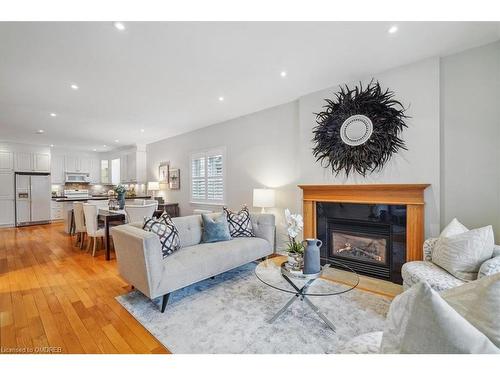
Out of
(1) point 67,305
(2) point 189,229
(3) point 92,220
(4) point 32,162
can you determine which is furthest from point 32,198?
(2) point 189,229

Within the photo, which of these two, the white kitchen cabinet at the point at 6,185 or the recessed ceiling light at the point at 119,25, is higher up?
the recessed ceiling light at the point at 119,25

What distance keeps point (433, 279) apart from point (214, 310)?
→ 6.27ft

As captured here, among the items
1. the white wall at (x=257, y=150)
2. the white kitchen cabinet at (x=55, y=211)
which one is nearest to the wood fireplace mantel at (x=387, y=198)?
the white wall at (x=257, y=150)

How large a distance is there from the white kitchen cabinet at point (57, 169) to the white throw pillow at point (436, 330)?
9.96m

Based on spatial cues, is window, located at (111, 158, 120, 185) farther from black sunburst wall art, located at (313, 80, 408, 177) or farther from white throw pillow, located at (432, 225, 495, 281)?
white throw pillow, located at (432, 225, 495, 281)

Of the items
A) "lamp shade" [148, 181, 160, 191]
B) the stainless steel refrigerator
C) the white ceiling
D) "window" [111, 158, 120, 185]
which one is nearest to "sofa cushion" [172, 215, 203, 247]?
the white ceiling

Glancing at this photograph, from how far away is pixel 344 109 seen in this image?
3.05 m

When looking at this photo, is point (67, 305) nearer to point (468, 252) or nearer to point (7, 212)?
point (468, 252)

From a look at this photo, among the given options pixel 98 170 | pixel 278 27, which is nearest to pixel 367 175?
pixel 278 27

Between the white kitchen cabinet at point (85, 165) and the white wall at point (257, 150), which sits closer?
the white wall at point (257, 150)

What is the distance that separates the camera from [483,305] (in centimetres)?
79

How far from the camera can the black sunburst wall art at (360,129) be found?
2.74 meters

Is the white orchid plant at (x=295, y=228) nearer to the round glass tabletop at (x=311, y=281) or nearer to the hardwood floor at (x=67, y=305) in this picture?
the round glass tabletop at (x=311, y=281)
